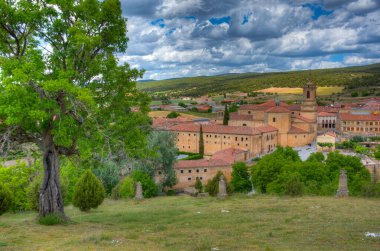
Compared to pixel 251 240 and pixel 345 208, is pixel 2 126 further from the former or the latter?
pixel 345 208

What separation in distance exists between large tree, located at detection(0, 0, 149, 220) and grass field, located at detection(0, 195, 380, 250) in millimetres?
2628

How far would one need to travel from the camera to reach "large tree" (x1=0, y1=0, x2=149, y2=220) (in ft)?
42.6

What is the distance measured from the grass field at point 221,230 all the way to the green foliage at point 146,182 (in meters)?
19.0

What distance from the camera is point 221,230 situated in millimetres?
13055

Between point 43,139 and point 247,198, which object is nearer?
point 43,139

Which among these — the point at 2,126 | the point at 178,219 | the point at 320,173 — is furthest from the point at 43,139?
the point at 320,173

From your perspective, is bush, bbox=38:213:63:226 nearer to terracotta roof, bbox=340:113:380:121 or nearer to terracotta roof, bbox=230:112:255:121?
terracotta roof, bbox=230:112:255:121

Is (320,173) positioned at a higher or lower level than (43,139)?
lower

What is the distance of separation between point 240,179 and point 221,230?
3019 centimetres

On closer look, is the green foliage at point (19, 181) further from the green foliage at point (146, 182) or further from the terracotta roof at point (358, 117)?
the terracotta roof at point (358, 117)

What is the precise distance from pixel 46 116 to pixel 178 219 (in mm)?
6867

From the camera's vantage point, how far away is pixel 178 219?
53.2 ft

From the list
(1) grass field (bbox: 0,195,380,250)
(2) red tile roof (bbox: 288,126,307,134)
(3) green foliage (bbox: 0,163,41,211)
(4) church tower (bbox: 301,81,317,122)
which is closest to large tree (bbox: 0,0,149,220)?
(1) grass field (bbox: 0,195,380,250)

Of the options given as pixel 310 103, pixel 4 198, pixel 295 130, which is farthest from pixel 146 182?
pixel 310 103
